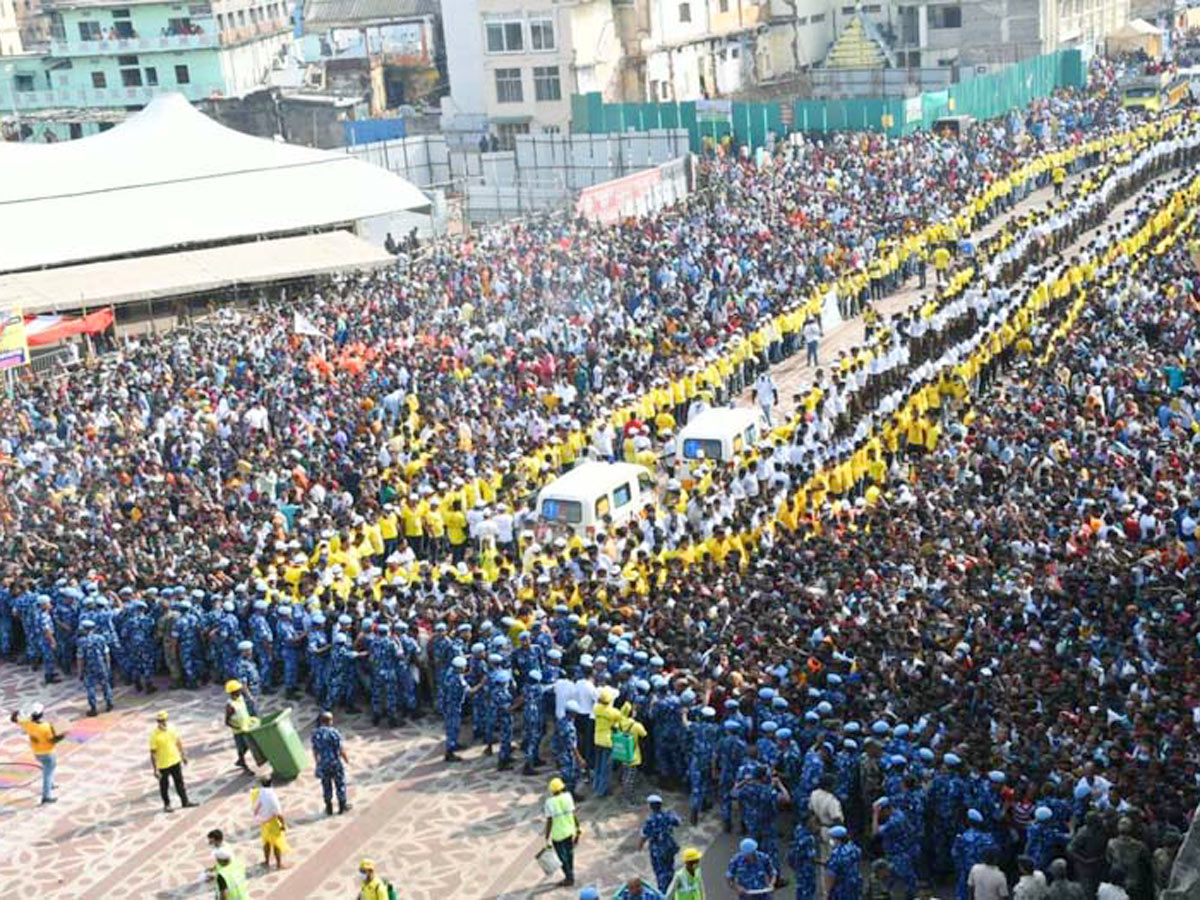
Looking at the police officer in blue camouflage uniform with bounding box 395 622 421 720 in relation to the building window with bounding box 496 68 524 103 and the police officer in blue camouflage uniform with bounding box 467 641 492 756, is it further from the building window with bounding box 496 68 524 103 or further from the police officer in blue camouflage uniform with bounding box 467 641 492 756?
the building window with bounding box 496 68 524 103

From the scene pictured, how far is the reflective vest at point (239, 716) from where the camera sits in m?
15.8

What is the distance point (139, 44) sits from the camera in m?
65.4

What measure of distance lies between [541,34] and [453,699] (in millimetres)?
41758

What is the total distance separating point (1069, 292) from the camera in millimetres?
28406

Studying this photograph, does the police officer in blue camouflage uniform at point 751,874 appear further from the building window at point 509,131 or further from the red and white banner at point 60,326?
the building window at point 509,131

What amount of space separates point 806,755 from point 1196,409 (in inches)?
409

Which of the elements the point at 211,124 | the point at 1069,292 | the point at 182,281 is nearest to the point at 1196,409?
the point at 1069,292

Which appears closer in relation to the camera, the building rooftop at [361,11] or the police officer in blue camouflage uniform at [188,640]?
the police officer in blue camouflage uniform at [188,640]

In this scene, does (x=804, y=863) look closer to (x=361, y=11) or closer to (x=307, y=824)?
(x=307, y=824)

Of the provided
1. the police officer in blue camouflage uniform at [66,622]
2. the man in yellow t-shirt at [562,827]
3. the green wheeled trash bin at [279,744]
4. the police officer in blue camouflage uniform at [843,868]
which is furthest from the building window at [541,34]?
the police officer in blue camouflage uniform at [843,868]

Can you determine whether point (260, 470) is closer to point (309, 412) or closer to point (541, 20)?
point (309, 412)

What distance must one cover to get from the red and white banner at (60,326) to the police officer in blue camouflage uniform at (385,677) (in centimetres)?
1695

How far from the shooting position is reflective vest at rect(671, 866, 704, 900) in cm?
1219

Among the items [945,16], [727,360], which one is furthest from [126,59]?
[727,360]
